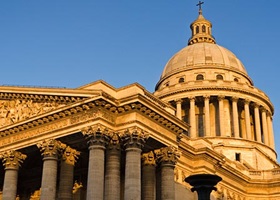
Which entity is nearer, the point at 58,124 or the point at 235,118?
the point at 58,124

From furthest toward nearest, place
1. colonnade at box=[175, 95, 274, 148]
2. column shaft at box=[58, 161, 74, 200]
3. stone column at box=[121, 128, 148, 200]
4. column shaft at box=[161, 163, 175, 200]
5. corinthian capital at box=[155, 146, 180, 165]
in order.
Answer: colonnade at box=[175, 95, 274, 148] < corinthian capital at box=[155, 146, 180, 165] < column shaft at box=[161, 163, 175, 200] < column shaft at box=[58, 161, 74, 200] < stone column at box=[121, 128, 148, 200]

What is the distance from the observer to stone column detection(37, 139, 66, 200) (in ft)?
109

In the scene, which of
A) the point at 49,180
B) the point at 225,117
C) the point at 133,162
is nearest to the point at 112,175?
the point at 133,162

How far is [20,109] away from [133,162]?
11.7 meters

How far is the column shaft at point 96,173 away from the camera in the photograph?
101 ft

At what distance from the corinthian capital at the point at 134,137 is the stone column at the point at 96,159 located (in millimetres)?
1372

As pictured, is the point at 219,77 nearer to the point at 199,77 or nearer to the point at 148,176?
the point at 199,77

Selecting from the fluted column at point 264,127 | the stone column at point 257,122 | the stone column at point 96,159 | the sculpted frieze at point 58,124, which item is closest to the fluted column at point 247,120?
the stone column at point 257,122

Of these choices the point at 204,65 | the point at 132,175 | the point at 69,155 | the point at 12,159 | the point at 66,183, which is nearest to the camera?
the point at 132,175

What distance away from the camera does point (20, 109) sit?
126ft

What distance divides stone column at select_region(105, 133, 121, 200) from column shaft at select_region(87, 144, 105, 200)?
1066 mm

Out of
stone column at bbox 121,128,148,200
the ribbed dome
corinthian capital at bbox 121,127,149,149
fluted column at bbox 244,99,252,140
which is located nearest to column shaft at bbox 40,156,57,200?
stone column at bbox 121,128,148,200

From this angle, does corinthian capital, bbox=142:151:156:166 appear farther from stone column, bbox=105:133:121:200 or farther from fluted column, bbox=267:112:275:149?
fluted column, bbox=267:112:275:149

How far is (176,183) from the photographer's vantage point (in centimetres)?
4481
